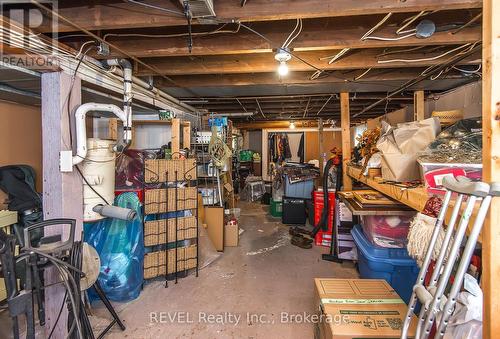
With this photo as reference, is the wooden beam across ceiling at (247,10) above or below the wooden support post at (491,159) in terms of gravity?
above

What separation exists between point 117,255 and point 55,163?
970mm

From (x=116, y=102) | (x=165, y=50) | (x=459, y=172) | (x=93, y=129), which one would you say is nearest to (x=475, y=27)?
(x=459, y=172)

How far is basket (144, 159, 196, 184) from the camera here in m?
2.60

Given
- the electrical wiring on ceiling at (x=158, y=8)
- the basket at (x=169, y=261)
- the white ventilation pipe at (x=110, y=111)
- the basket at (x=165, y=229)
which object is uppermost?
the electrical wiring on ceiling at (x=158, y=8)

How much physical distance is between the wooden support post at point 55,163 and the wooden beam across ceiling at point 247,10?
38 cm

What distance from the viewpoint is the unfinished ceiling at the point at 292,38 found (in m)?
1.50

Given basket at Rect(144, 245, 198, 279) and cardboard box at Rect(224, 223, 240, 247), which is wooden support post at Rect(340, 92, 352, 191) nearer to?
Answer: cardboard box at Rect(224, 223, 240, 247)

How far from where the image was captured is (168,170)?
2686mm

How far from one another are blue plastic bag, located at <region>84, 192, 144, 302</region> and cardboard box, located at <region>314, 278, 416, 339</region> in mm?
1665

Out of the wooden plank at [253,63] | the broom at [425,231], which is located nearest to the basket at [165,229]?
the wooden plank at [253,63]

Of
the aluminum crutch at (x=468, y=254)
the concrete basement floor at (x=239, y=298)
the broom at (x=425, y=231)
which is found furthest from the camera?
the concrete basement floor at (x=239, y=298)

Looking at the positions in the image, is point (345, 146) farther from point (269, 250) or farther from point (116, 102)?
point (116, 102)

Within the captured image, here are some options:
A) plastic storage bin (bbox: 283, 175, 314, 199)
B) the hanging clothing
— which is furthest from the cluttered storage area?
the hanging clothing

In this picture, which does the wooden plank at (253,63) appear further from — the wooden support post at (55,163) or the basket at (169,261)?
the basket at (169,261)
